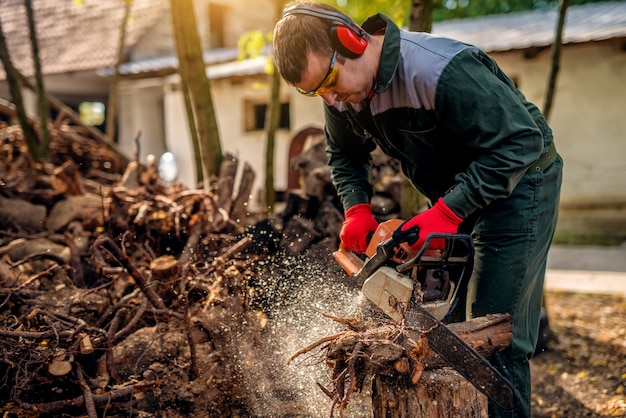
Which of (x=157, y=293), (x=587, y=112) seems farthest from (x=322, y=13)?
(x=587, y=112)

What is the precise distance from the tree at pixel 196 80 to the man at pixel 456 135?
2568 mm

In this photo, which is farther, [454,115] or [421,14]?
[421,14]

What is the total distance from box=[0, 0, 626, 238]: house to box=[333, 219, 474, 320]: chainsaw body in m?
3.69

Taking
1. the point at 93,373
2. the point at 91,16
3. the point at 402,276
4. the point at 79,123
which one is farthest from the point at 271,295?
the point at 91,16

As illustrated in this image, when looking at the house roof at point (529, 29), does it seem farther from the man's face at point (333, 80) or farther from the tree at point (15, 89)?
the man's face at point (333, 80)

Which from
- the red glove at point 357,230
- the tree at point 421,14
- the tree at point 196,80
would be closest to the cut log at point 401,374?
the red glove at point 357,230

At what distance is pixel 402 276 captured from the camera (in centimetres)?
192

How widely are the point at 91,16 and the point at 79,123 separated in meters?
8.97

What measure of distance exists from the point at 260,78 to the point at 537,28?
5372mm

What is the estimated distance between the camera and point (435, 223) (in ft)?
6.55

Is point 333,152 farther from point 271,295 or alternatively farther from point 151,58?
point 151,58

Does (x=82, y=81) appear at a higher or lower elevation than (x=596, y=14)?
lower

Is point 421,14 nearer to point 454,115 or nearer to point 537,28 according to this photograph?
point 454,115

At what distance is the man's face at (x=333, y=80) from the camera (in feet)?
6.54
